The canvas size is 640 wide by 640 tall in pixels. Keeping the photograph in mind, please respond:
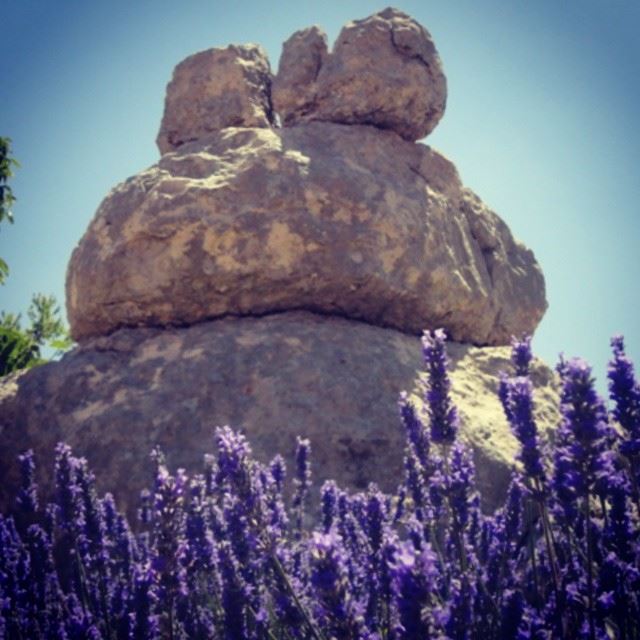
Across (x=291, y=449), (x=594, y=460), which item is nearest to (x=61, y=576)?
(x=291, y=449)

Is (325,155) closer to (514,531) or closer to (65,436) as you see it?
(65,436)

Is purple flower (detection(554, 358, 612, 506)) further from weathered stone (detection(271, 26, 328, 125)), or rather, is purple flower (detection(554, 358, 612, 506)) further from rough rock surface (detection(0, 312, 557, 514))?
weathered stone (detection(271, 26, 328, 125))

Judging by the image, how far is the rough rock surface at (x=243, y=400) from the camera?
5863 millimetres

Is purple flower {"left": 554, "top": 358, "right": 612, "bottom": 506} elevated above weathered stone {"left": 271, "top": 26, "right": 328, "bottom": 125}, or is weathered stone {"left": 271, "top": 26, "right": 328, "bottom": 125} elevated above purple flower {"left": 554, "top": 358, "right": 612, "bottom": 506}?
weathered stone {"left": 271, "top": 26, "right": 328, "bottom": 125}

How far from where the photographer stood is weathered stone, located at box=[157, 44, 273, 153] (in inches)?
338

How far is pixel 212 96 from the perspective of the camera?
8.65 metres

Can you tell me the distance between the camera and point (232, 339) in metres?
6.75

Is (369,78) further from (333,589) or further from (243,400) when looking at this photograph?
(333,589)

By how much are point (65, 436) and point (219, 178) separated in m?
3.20

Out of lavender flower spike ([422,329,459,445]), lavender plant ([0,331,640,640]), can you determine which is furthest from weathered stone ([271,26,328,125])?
lavender flower spike ([422,329,459,445])

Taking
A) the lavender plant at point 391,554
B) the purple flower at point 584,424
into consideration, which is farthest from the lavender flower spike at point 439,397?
the purple flower at point 584,424

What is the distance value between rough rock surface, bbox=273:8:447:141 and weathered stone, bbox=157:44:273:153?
1.23ft

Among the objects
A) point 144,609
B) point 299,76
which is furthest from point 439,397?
point 299,76

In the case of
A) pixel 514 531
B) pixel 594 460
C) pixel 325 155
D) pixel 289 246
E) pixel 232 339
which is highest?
pixel 325 155
